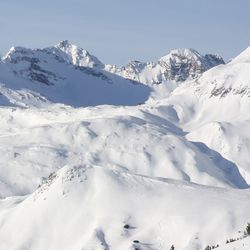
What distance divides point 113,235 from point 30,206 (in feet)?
78.4

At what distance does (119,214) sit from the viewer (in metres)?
125

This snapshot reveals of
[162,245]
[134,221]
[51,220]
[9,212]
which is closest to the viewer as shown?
[162,245]

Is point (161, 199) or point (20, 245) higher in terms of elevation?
point (161, 199)

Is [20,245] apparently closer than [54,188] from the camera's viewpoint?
Yes

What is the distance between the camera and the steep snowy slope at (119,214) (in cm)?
11594

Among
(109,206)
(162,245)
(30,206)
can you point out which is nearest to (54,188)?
(30,206)

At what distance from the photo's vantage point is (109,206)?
420 ft

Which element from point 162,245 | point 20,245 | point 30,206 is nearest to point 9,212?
point 30,206

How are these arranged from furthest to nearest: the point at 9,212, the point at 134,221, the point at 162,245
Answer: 1. the point at 9,212
2. the point at 134,221
3. the point at 162,245

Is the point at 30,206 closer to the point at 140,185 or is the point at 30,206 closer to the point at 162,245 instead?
the point at 140,185

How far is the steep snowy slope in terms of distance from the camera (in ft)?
380

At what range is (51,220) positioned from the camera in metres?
131

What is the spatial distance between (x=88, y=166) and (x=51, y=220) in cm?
1759

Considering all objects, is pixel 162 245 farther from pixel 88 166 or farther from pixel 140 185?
pixel 88 166
